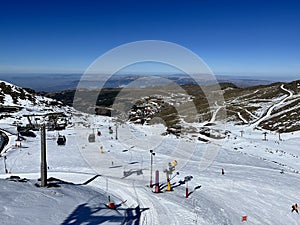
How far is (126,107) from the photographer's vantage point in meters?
103

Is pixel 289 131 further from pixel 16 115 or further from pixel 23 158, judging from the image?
pixel 16 115

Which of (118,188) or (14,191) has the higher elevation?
(14,191)

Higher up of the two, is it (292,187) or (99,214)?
(99,214)

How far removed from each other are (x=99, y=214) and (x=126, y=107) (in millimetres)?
88867

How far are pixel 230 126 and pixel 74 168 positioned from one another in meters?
65.2

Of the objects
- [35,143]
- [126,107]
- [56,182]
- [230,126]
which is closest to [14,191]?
[56,182]

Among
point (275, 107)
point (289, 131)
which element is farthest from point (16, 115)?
point (275, 107)

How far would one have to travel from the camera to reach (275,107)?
98688mm

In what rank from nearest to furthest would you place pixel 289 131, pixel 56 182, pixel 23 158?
pixel 56 182 < pixel 23 158 < pixel 289 131

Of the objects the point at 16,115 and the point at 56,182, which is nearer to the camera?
the point at 56,182

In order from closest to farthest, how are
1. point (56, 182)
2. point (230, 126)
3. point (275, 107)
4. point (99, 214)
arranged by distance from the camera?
1. point (99, 214)
2. point (56, 182)
3. point (230, 126)
4. point (275, 107)

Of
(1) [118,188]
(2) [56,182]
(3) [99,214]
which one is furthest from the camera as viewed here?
(1) [118,188]

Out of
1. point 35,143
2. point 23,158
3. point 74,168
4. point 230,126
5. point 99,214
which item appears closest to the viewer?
point 99,214

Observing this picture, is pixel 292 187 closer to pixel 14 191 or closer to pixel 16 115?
pixel 14 191
